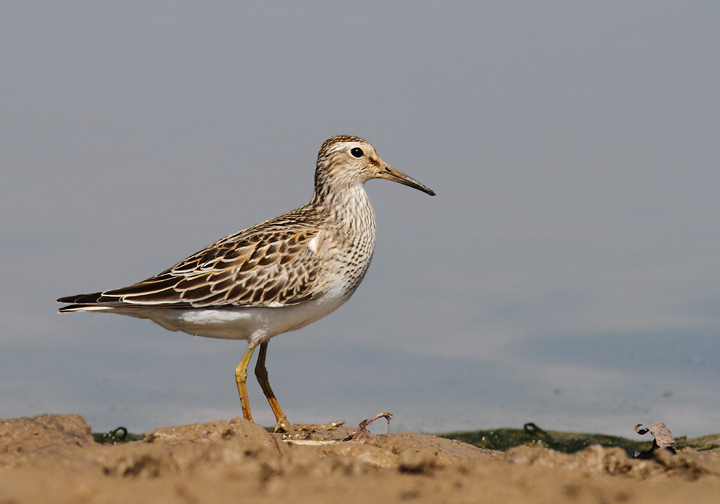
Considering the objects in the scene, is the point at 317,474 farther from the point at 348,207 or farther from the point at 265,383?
the point at 348,207

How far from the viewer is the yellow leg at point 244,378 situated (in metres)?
9.09

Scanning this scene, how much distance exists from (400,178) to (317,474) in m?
5.90

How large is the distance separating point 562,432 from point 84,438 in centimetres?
811

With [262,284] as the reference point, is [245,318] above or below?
below

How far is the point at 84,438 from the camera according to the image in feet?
26.4

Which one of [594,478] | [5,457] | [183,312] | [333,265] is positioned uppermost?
[333,265]

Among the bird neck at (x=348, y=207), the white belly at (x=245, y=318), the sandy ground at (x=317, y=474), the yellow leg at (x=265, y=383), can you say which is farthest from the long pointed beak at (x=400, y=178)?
the sandy ground at (x=317, y=474)

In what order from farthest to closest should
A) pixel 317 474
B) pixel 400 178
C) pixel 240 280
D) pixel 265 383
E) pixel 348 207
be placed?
1. pixel 400 178
2. pixel 348 207
3. pixel 265 383
4. pixel 240 280
5. pixel 317 474

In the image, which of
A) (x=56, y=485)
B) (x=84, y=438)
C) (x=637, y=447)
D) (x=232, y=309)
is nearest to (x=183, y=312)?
(x=232, y=309)

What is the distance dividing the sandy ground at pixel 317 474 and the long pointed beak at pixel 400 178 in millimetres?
4247

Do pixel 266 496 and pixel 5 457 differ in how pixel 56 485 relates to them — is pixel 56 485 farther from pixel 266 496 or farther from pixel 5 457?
pixel 5 457

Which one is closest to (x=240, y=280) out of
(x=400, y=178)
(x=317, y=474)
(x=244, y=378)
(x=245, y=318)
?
(x=245, y=318)

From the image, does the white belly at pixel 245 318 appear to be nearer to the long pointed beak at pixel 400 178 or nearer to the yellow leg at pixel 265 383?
the yellow leg at pixel 265 383

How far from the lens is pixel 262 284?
9.12 metres
